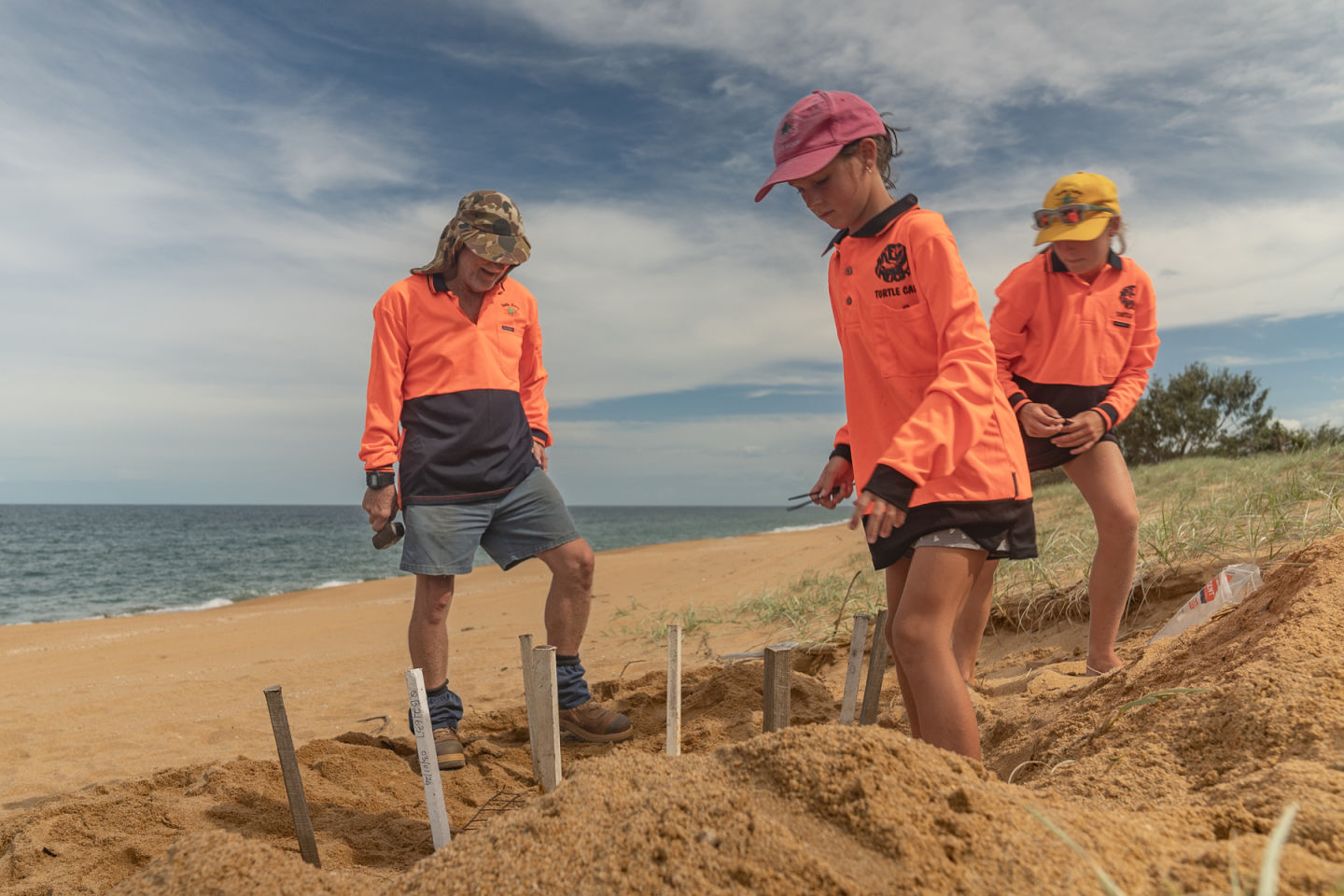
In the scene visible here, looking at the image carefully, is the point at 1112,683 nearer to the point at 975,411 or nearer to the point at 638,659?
the point at 975,411

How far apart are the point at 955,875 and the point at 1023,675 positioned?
2.85 meters

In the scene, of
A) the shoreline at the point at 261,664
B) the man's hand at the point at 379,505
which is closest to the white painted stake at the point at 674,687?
the man's hand at the point at 379,505

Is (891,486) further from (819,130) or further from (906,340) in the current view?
(819,130)

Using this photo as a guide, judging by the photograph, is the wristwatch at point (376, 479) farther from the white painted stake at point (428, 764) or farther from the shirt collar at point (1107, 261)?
the shirt collar at point (1107, 261)

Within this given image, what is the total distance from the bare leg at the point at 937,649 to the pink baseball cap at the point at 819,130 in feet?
3.70

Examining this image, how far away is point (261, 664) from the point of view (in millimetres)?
6961

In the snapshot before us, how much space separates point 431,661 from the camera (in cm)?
322

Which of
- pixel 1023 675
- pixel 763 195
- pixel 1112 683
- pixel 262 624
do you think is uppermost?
pixel 763 195

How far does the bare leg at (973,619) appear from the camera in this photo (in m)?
3.13

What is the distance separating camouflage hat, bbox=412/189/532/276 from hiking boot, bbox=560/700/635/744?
2032 millimetres

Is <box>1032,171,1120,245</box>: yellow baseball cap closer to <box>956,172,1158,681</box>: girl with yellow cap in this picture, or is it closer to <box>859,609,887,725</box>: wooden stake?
<box>956,172,1158,681</box>: girl with yellow cap

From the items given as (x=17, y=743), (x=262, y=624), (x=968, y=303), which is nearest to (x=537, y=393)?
(x=968, y=303)

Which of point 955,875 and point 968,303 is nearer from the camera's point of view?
point 955,875

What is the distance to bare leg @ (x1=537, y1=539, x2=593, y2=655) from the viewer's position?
11.6 feet
